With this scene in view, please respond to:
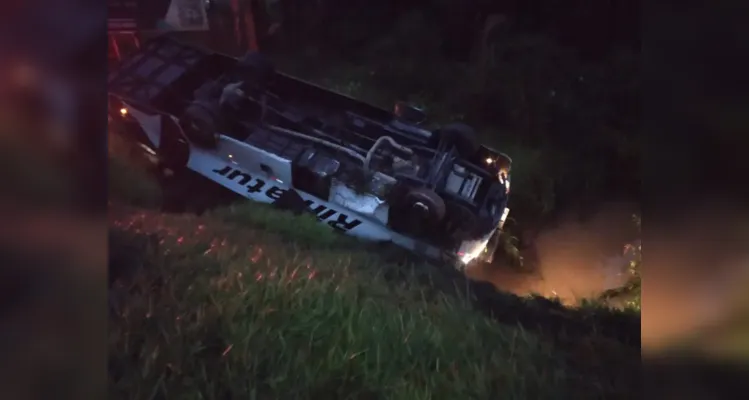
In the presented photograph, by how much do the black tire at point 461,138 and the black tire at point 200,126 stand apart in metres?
0.43

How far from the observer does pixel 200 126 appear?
1290 millimetres

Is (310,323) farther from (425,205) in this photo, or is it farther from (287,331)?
(425,205)

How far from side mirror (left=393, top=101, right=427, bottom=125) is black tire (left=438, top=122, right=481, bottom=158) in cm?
5

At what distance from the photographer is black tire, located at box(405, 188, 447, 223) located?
1.28 m

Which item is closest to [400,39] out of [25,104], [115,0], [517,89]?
[517,89]

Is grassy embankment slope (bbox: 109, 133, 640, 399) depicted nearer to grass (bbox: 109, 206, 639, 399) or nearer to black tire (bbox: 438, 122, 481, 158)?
grass (bbox: 109, 206, 639, 399)

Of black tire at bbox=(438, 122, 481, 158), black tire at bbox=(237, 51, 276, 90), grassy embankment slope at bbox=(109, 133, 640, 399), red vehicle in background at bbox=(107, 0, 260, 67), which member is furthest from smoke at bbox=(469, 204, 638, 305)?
red vehicle in background at bbox=(107, 0, 260, 67)

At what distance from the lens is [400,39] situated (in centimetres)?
131

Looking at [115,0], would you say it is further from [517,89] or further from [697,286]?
[697,286]

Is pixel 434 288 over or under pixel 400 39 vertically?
under

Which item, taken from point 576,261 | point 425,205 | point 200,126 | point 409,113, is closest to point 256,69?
point 200,126

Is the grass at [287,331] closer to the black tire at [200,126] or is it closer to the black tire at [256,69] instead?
the black tire at [200,126]

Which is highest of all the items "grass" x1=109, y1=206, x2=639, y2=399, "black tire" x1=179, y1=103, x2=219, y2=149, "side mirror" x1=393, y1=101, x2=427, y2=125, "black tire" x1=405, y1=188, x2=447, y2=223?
"side mirror" x1=393, y1=101, x2=427, y2=125

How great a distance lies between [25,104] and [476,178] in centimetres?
85
